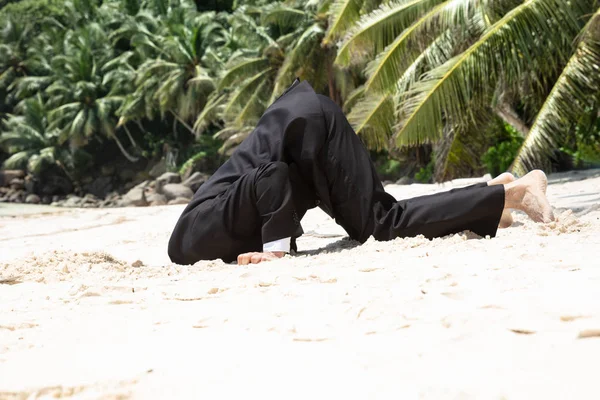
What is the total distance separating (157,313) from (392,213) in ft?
4.60

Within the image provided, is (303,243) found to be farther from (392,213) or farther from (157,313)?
(157,313)

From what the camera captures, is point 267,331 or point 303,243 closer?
point 267,331

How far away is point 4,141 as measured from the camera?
38.8 meters

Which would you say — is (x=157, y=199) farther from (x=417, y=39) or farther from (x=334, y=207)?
(x=334, y=207)

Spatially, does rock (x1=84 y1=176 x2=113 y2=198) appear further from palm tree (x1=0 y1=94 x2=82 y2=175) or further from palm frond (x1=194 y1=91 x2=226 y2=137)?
palm frond (x1=194 y1=91 x2=226 y2=137)

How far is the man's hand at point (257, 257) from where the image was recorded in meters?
3.14

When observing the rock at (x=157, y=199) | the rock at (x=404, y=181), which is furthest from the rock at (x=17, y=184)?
the rock at (x=404, y=181)

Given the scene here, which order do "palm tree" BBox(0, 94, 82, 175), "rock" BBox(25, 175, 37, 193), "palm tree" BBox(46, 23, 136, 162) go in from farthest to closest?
"rock" BBox(25, 175, 37, 193) < "palm tree" BBox(0, 94, 82, 175) < "palm tree" BBox(46, 23, 136, 162)

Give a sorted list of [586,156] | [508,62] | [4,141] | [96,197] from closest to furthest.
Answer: [508,62], [586,156], [96,197], [4,141]

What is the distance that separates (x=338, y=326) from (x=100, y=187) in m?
35.8

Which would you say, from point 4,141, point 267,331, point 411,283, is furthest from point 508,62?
point 4,141

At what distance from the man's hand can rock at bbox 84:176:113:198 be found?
110ft

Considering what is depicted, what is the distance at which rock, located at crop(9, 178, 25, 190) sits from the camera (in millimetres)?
37625

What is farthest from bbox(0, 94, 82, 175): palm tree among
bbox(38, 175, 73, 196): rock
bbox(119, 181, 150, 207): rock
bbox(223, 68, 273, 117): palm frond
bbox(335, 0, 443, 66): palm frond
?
bbox(335, 0, 443, 66): palm frond
